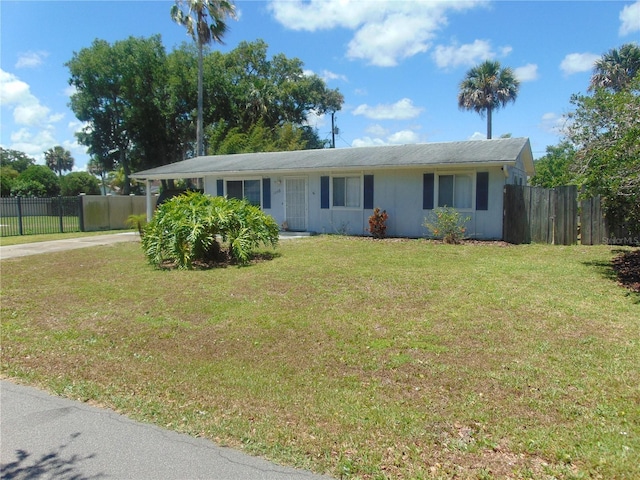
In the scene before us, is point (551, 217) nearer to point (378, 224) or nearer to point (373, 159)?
point (378, 224)

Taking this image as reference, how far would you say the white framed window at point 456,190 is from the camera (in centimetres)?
1391

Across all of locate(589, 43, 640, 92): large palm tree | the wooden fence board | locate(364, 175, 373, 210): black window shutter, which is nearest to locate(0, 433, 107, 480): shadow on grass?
the wooden fence board

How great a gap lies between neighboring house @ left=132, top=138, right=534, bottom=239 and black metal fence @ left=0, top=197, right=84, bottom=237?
21.1 ft

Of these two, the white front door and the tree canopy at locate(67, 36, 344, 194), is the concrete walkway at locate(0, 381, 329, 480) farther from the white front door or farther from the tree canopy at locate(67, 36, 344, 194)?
the tree canopy at locate(67, 36, 344, 194)

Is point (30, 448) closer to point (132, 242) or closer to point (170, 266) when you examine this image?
point (170, 266)

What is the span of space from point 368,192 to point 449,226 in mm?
3263

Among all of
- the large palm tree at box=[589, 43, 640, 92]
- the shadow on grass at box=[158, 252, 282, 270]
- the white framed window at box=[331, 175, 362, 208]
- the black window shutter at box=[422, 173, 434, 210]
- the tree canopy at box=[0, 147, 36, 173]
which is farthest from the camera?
the tree canopy at box=[0, 147, 36, 173]

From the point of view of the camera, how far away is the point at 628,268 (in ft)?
29.6

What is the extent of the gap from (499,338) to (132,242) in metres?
13.7

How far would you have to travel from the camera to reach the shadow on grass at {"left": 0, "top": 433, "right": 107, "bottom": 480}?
2.92 m

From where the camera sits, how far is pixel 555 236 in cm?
1306

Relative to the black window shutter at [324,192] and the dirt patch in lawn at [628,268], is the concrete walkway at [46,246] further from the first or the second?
the dirt patch in lawn at [628,268]

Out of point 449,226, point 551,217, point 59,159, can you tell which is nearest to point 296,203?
point 449,226

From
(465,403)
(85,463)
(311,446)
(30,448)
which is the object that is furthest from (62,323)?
(465,403)
